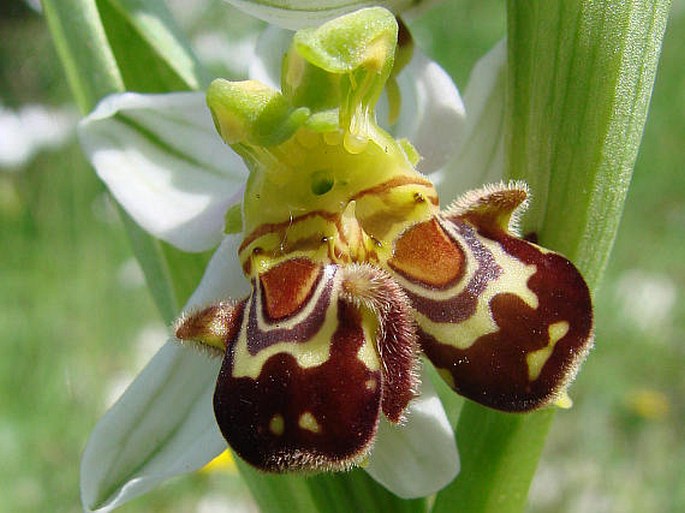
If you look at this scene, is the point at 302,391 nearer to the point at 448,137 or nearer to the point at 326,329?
the point at 326,329

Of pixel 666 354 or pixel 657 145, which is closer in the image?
pixel 666 354

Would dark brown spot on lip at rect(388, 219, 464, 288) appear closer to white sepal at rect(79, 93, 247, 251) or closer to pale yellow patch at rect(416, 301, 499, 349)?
pale yellow patch at rect(416, 301, 499, 349)

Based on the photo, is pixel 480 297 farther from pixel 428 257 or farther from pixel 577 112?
pixel 577 112

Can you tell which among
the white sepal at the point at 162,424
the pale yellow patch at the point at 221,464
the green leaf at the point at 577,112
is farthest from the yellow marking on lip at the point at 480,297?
the pale yellow patch at the point at 221,464

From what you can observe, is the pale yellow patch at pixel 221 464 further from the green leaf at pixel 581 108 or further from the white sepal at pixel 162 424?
the green leaf at pixel 581 108

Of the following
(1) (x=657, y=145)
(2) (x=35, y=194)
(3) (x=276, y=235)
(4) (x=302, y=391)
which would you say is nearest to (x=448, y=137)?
(3) (x=276, y=235)

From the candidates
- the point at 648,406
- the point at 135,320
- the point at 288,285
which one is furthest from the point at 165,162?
the point at 135,320

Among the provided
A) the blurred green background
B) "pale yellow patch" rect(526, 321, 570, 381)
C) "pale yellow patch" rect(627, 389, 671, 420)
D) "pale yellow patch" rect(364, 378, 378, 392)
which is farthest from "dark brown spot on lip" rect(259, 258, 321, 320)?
"pale yellow patch" rect(627, 389, 671, 420)
